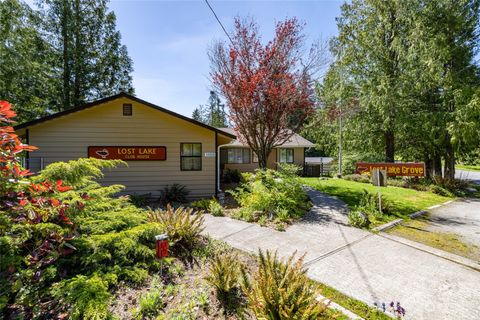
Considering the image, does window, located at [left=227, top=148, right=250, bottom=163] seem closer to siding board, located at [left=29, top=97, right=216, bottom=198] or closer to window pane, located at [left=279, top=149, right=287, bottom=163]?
window pane, located at [left=279, top=149, right=287, bottom=163]

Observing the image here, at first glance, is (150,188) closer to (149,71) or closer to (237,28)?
(149,71)

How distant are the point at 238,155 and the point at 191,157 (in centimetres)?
837

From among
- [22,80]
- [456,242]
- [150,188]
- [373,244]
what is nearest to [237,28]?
[150,188]

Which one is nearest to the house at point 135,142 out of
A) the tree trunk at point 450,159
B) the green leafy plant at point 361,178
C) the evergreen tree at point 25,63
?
the evergreen tree at point 25,63

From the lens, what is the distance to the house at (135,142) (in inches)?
323

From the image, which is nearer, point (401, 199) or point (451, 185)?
point (401, 199)

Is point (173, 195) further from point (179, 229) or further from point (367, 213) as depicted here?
point (367, 213)

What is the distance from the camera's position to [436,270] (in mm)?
4094

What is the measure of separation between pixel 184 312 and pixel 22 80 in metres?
18.5

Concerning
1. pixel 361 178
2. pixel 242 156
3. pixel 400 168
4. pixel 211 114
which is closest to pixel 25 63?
pixel 242 156

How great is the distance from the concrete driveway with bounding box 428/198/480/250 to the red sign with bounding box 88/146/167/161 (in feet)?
30.0

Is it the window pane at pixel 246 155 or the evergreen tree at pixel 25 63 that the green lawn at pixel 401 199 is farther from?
the evergreen tree at pixel 25 63

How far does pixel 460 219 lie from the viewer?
749 cm

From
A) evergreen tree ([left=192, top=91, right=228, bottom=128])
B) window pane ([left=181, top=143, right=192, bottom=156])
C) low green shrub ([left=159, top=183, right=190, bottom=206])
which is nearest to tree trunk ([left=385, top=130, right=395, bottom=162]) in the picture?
window pane ([left=181, top=143, right=192, bottom=156])
